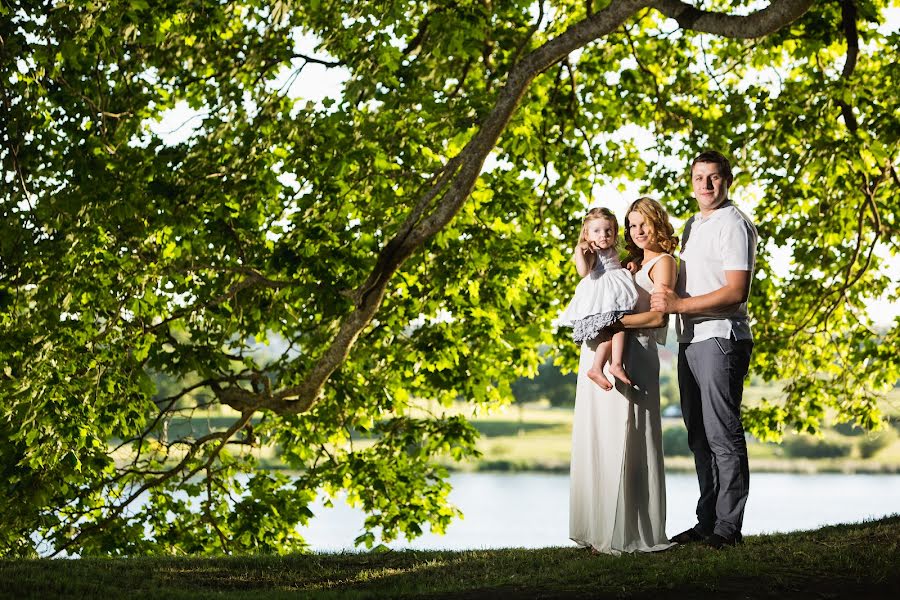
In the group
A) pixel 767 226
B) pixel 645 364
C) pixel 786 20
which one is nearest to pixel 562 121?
pixel 767 226

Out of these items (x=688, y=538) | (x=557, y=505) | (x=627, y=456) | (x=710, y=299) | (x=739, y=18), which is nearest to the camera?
(x=710, y=299)

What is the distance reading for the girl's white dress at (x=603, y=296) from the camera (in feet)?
19.9

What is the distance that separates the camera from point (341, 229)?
1196 cm

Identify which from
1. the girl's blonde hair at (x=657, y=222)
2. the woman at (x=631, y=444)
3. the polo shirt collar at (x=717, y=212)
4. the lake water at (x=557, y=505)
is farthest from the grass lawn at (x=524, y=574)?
the lake water at (x=557, y=505)

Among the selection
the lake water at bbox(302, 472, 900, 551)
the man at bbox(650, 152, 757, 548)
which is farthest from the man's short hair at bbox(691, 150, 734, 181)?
the lake water at bbox(302, 472, 900, 551)

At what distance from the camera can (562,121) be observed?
14.0 meters

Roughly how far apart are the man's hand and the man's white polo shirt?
203 millimetres

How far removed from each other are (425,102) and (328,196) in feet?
5.64

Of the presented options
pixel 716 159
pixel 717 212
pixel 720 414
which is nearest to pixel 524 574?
pixel 720 414

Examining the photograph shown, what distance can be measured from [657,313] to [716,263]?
0.45 m

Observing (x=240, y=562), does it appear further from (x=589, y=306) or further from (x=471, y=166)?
(x=471, y=166)

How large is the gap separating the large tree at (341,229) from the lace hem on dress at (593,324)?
3.19m

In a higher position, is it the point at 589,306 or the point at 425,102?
the point at 425,102

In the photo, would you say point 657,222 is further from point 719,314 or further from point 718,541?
point 718,541
